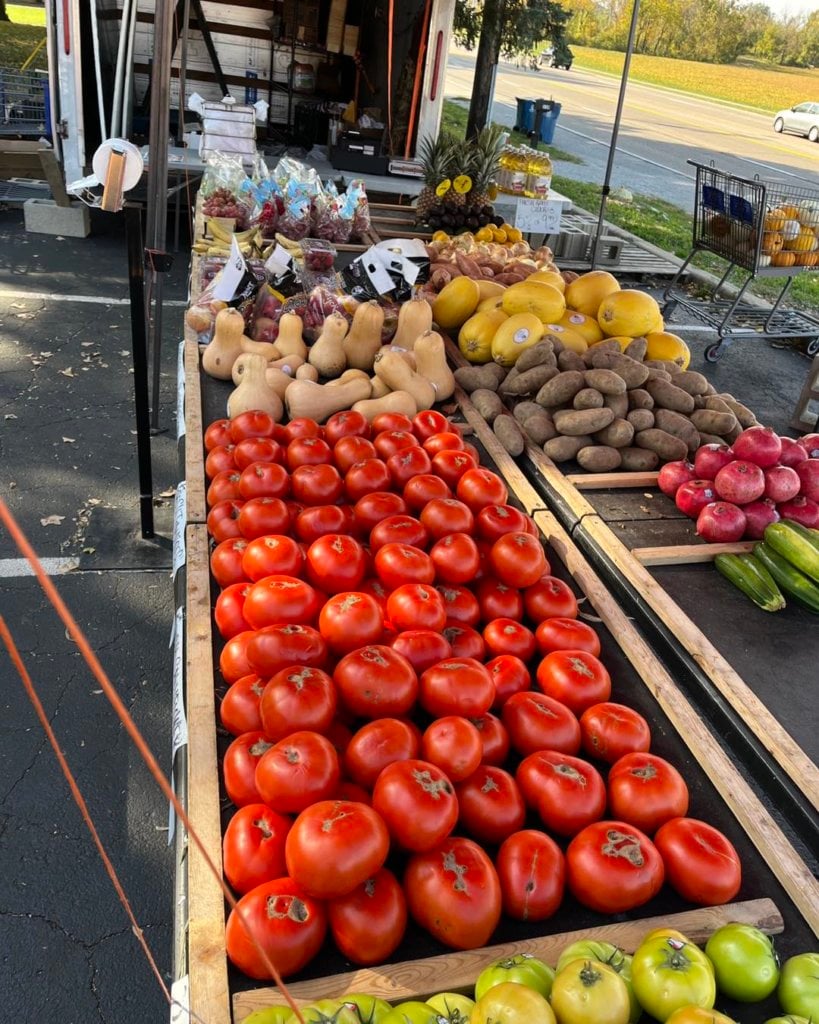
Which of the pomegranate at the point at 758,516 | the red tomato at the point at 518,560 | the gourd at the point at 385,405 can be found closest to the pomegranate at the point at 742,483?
the pomegranate at the point at 758,516

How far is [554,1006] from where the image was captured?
126 centimetres

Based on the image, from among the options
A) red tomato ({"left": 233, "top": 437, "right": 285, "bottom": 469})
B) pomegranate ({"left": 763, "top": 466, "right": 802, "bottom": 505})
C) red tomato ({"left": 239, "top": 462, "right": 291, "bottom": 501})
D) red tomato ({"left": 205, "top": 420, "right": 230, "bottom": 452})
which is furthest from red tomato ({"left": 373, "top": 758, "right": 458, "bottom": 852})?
pomegranate ({"left": 763, "top": 466, "right": 802, "bottom": 505})

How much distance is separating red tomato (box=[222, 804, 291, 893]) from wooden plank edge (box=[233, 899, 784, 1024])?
8.0 inches

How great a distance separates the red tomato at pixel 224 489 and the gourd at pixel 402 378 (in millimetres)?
969

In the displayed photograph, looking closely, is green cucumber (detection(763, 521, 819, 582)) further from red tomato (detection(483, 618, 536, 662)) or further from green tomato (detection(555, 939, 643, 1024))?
green tomato (detection(555, 939, 643, 1024))

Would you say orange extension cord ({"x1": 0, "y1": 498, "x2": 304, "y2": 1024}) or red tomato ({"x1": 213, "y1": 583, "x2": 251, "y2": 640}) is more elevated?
orange extension cord ({"x1": 0, "y1": 498, "x2": 304, "y2": 1024})

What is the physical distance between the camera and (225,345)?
3.53 m

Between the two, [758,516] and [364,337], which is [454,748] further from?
[364,337]

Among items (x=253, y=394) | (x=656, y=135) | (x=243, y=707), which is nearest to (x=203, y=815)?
(x=243, y=707)

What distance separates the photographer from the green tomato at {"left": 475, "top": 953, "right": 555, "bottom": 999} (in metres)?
1.33

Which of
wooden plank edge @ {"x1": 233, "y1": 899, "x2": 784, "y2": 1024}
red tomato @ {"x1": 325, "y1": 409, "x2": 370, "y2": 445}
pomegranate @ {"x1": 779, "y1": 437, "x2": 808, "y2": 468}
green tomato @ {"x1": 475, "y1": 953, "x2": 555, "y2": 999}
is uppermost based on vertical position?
pomegranate @ {"x1": 779, "y1": 437, "x2": 808, "y2": 468}

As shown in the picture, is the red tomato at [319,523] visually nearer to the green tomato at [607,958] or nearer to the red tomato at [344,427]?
the red tomato at [344,427]

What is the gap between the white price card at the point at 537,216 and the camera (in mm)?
6465

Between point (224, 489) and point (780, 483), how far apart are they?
208cm
